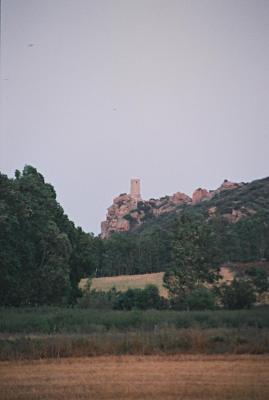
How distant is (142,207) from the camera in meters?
164

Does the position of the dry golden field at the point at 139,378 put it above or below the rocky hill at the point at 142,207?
below

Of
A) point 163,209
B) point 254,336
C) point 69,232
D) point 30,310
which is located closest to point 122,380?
point 254,336

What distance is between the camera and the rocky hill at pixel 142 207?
156m

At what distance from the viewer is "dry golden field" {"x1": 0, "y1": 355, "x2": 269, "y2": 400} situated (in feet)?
33.4

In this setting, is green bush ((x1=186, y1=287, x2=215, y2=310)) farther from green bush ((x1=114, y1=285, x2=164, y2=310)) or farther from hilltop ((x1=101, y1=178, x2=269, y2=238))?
hilltop ((x1=101, y1=178, x2=269, y2=238))

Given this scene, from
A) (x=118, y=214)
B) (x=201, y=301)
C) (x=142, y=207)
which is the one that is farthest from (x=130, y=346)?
(x=118, y=214)

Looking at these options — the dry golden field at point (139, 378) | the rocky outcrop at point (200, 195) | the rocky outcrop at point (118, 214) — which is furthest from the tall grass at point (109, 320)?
the rocky outcrop at point (200, 195)

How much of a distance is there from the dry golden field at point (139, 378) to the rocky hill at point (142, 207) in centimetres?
13575

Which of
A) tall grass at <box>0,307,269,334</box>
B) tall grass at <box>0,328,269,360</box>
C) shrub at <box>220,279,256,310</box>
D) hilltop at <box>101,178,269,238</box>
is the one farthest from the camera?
hilltop at <box>101,178,269,238</box>

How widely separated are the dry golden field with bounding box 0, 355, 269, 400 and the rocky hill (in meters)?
136

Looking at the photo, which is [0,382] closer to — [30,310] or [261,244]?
[30,310]

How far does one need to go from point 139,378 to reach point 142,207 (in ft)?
499

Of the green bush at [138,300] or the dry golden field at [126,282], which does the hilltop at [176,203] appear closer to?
the dry golden field at [126,282]

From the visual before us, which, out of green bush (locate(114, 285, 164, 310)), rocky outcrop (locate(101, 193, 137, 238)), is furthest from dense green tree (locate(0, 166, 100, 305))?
rocky outcrop (locate(101, 193, 137, 238))
